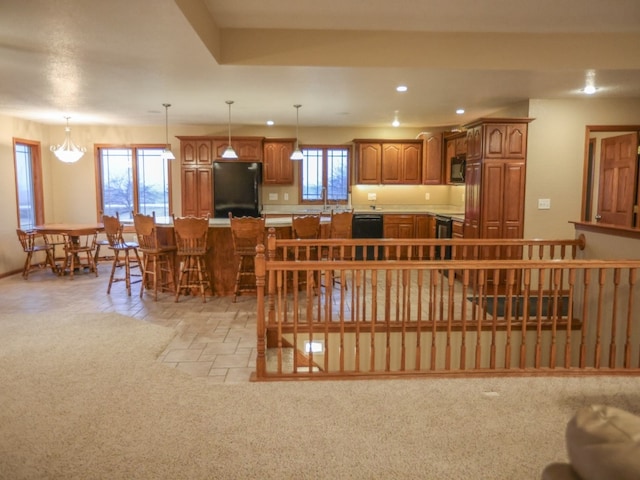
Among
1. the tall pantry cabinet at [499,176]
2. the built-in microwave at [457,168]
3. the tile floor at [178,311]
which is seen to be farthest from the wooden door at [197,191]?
the tall pantry cabinet at [499,176]

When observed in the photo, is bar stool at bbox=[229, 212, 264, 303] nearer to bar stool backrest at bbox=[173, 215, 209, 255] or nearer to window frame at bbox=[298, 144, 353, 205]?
bar stool backrest at bbox=[173, 215, 209, 255]

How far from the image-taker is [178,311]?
16.8 feet

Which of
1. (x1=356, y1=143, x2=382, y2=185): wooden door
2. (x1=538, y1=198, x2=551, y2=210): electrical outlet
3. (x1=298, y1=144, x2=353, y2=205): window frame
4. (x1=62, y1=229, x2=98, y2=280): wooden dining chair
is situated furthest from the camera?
(x1=298, y1=144, x2=353, y2=205): window frame

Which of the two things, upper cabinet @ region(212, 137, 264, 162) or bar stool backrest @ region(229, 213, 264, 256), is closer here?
bar stool backrest @ region(229, 213, 264, 256)

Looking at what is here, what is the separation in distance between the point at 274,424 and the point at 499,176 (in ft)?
15.5

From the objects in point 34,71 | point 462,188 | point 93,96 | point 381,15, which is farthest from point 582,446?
point 462,188

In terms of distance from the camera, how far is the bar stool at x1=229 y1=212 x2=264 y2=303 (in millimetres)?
5352

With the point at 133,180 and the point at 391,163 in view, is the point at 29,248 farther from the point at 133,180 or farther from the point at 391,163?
the point at 391,163

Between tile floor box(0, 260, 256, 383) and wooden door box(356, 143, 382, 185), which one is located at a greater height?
wooden door box(356, 143, 382, 185)

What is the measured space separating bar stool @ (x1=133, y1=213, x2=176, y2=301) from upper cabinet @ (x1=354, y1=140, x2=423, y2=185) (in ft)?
13.3

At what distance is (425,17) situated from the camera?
13.2ft

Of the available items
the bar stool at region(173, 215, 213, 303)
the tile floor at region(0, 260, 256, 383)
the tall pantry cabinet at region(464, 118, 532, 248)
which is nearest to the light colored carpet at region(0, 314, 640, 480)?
the tile floor at region(0, 260, 256, 383)

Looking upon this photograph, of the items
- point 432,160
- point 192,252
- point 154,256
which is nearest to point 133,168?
point 154,256

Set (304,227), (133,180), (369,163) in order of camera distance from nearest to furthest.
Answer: (304,227)
(369,163)
(133,180)
